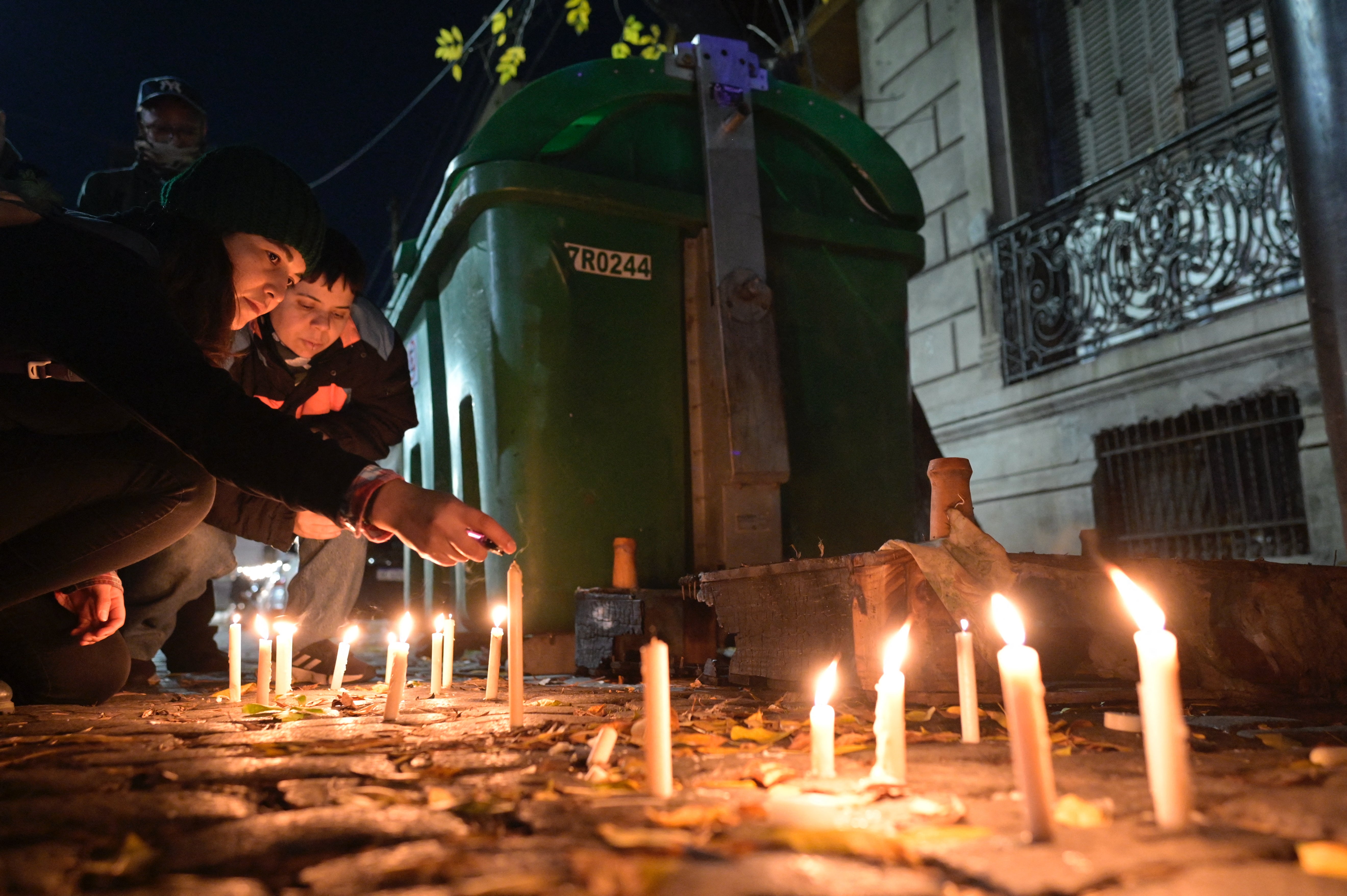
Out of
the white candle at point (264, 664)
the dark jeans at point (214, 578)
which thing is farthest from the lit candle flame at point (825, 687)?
the dark jeans at point (214, 578)

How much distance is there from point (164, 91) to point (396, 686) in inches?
155

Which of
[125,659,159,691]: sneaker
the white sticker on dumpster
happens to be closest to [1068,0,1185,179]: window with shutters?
the white sticker on dumpster

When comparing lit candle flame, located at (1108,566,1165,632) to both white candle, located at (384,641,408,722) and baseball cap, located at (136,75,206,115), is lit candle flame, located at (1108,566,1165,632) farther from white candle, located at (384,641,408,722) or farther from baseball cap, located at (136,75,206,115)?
baseball cap, located at (136,75,206,115)

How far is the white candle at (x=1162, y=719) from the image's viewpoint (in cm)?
103

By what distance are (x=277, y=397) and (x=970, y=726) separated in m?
2.90

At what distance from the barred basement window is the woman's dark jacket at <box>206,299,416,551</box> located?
174 inches

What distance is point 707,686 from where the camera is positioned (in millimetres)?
3080

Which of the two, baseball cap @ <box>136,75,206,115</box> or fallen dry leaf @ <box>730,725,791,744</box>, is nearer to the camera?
fallen dry leaf @ <box>730,725,791,744</box>

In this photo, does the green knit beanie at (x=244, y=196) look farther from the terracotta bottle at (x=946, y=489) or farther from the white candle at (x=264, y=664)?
the terracotta bottle at (x=946, y=489)

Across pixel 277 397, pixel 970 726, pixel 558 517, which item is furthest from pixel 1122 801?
pixel 277 397

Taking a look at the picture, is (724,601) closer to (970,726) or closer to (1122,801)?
(970,726)

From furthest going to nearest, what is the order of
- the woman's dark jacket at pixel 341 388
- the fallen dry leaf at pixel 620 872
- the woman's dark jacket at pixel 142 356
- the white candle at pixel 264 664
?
the woman's dark jacket at pixel 341 388 < the white candle at pixel 264 664 < the woman's dark jacket at pixel 142 356 < the fallen dry leaf at pixel 620 872

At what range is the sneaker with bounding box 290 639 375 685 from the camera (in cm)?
357

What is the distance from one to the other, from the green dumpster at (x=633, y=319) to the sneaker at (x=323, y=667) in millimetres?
612
